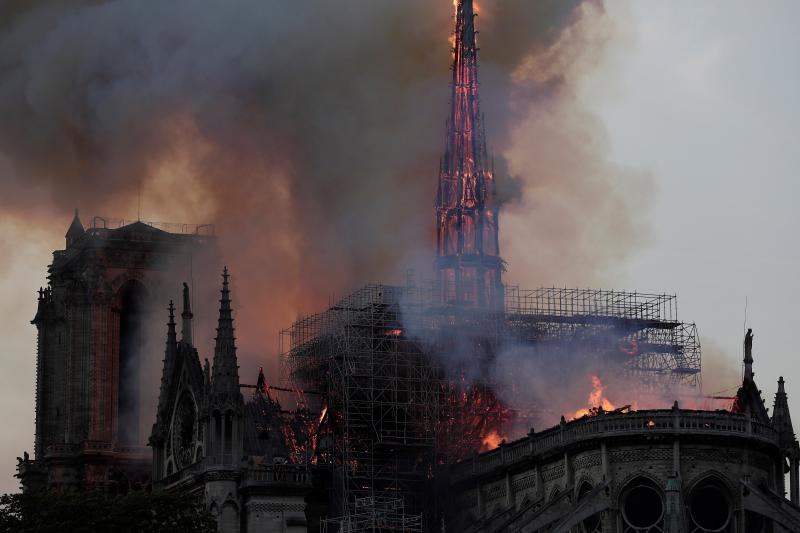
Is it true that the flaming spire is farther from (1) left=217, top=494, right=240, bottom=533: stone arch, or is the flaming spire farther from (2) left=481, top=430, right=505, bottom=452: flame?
(1) left=217, top=494, right=240, bottom=533: stone arch

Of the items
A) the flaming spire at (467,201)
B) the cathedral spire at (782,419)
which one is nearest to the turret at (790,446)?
the cathedral spire at (782,419)

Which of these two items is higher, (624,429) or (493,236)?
(493,236)

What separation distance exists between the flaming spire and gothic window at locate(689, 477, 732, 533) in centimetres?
2891

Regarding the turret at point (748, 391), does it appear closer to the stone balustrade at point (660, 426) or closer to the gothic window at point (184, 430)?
the stone balustrade at point (660, 426)

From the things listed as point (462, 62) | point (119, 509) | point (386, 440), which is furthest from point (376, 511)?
point (462, 62)

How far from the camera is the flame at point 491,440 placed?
12100 cm

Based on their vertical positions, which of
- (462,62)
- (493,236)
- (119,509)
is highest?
(462,62)

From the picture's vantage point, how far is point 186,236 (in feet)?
486

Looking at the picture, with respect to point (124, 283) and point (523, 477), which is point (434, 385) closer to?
point (523, 477)

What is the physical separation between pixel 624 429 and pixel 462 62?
122 ft

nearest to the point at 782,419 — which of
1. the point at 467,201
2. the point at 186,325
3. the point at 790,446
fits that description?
the point at 790,446

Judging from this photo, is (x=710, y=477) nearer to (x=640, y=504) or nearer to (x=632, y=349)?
(x=640, y=504)

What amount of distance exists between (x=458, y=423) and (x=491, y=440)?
6.93 ft

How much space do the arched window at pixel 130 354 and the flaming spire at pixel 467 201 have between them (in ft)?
89.2
